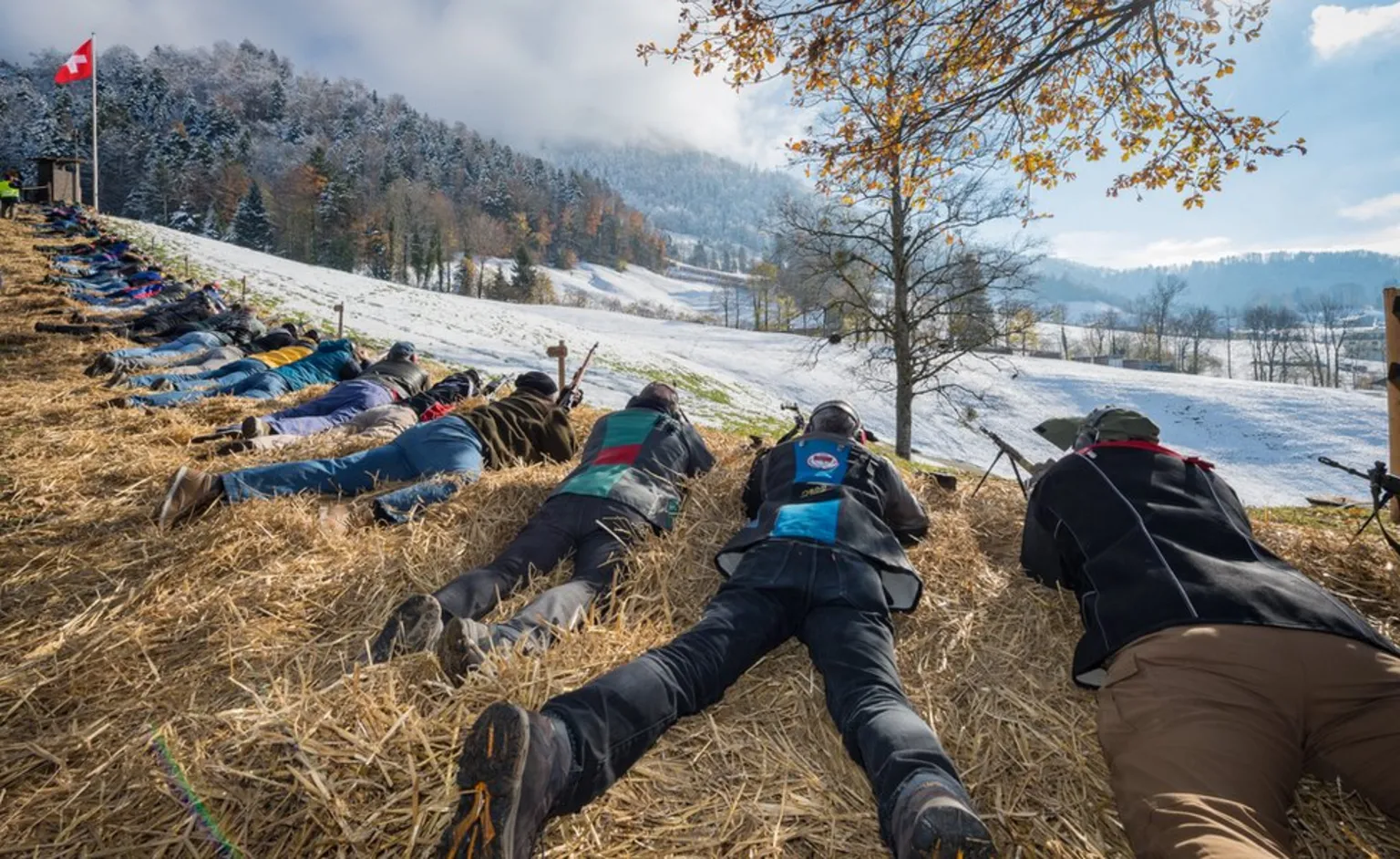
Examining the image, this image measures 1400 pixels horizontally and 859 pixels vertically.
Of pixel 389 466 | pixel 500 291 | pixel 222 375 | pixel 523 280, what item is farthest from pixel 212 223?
pixel 389 466

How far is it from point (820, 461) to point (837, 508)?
1.67 feet

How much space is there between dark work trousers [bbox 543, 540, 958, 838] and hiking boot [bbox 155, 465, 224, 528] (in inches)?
132

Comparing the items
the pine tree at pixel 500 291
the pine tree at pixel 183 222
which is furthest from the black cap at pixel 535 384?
the pine tree at pixel 183 222

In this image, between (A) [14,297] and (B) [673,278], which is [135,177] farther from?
(B) [673,278]

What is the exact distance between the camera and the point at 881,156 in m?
6.59

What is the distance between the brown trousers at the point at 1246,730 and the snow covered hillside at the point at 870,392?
15.2 meters

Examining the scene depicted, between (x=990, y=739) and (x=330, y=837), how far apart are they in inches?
90.3

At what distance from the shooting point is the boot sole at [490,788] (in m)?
1.53

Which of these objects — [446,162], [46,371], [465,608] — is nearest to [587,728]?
[465,608]

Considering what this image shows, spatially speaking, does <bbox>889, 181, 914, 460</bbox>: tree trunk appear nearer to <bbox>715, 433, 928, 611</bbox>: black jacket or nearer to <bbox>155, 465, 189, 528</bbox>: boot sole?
<bbox>715, 433, 928, 611</bbox>: black jacket

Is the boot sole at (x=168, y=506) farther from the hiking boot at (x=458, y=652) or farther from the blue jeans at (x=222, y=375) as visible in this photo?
the blue jeans at (x=222, y=375)

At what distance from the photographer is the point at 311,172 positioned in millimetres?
65688

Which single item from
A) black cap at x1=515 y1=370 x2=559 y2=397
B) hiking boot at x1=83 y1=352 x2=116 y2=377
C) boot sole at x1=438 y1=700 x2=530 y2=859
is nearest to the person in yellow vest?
hiking boot at x1=83 y1=352 x2=116 y2=377

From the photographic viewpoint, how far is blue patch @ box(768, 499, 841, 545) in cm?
290
